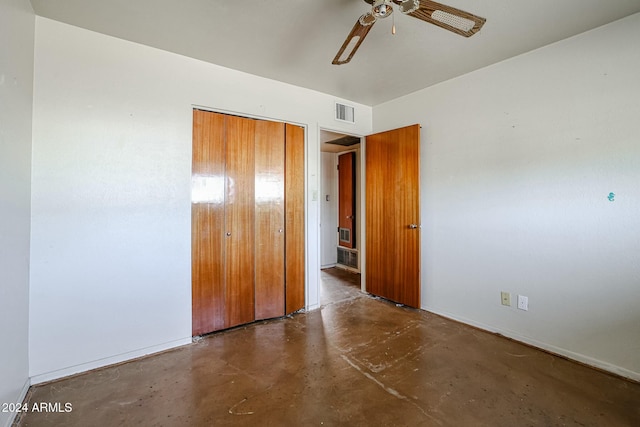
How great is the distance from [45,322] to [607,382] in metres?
3.90

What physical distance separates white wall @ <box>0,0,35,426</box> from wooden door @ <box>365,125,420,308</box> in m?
3.18

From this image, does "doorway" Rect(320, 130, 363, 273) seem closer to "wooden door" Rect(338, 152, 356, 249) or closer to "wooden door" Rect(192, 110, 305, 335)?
"wooden door" Rect(338, 152, 356, 249)

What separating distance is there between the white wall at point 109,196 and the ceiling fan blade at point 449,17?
1.89 m

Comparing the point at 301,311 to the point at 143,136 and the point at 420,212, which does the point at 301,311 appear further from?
the point at 143,136

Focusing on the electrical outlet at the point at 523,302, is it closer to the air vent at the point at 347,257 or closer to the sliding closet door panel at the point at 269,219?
A: the sliding closet door panel at the point at 269,219

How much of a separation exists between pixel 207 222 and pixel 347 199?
314 centimetres

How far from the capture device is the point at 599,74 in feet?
6.86

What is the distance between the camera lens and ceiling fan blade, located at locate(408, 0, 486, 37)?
1.36 meters

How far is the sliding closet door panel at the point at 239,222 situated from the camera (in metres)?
2.73

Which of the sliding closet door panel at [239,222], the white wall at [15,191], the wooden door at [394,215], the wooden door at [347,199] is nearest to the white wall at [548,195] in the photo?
the wooden door at [394,215]

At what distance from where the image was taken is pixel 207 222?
2609mm

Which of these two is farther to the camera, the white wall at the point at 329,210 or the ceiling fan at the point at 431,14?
the white wall at the point at 329,210

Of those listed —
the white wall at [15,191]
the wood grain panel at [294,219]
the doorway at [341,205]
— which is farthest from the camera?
the doorway at [341,205]

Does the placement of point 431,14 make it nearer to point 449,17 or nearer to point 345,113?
point 449,17
